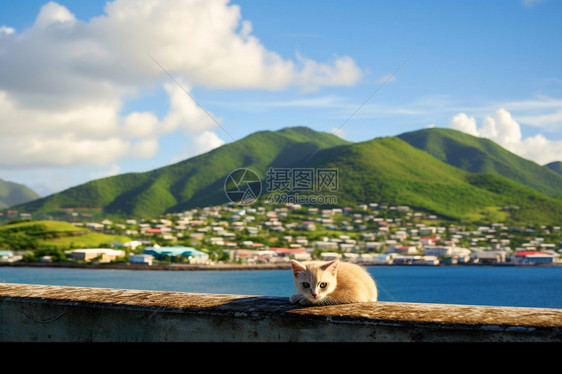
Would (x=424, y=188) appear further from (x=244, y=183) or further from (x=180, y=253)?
(x=244, y=183)

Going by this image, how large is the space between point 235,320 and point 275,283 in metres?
86.1

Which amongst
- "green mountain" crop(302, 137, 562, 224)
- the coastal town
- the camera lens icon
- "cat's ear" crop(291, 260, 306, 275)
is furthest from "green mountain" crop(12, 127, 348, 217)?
"cat's ear" crop(291, 260, 306, 275)

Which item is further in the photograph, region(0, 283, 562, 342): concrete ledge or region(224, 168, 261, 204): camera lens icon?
region(224, 168, 261, 204): camera lens icon

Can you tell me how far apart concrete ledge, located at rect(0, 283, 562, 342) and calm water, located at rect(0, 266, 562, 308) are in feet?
199

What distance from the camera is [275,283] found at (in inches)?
3474

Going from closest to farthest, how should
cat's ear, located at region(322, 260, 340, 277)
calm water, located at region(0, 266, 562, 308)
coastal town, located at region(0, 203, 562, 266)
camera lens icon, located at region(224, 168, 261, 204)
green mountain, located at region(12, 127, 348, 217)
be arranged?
cat's ear, located at region(322, 260, 340, 277) < camera lens icon, located at region(224, 168, 261, 204) < calm water, located at region(0, 266, 562, 308) < coastal town, located at region(0, 203, 562, 266) < green mountain, located at region(12, 127, 348, 217)

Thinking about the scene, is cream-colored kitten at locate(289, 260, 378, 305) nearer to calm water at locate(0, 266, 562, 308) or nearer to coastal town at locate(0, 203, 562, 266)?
calm water at locate(0, 266, 562, 308)

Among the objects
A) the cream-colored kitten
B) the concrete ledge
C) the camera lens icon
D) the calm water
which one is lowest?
the calm water

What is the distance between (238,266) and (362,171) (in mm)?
62054

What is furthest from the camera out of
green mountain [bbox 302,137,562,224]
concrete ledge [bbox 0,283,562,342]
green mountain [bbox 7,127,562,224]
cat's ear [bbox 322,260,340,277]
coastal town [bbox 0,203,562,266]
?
green mountain [bbox 7,127,562,224]

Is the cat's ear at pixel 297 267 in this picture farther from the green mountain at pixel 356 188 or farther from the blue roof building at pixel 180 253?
the green mountain at pixel 356 188

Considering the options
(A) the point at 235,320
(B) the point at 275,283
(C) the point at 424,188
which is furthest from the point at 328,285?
(C) the point at 424,188

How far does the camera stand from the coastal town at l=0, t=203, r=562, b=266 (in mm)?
109750

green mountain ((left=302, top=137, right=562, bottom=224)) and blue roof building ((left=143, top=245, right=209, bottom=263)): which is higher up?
green mountain ((left=302, top=137, right=562, bottom=224))
